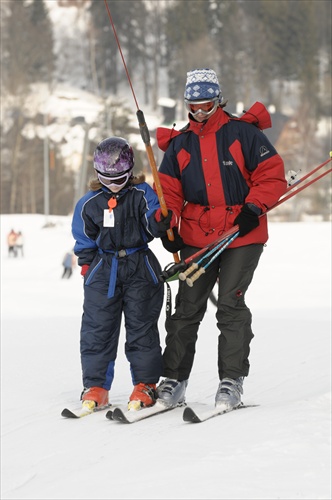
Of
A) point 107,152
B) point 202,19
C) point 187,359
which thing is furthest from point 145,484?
point 202,19

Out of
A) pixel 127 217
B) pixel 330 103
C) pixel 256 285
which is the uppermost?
pixel 330 103

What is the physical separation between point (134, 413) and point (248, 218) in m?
1.11

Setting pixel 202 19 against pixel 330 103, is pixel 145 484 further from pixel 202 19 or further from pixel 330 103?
pixel 202 19

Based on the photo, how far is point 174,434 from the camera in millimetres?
4535

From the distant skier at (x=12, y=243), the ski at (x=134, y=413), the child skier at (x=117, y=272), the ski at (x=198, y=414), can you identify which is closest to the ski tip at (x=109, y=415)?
the ski at (x=134, y=413)

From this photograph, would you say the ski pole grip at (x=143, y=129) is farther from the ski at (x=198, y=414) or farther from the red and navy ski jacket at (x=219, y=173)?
the ski at (x=198, y=414)

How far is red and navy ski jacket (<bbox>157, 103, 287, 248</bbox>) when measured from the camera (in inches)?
193

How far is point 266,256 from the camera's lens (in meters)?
27.5

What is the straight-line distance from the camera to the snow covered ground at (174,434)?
3.87 metres

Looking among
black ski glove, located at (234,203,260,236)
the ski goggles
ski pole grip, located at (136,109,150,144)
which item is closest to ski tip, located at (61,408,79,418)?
black ski glove, located at (234,203,260,236)

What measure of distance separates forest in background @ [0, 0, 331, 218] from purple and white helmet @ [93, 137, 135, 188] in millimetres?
48199

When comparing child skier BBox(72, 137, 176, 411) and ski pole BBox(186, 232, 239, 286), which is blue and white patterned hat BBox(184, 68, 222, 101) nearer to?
child skier BBox(72, 137, 176, 411)

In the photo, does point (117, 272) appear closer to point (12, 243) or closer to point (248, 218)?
point (248, 218)

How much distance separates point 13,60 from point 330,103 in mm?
20340
